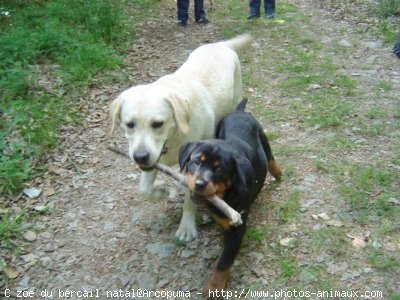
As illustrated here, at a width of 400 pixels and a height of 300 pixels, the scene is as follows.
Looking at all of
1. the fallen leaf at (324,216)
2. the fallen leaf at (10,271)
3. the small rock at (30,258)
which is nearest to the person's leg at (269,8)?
the fallen leaf at (324,216)

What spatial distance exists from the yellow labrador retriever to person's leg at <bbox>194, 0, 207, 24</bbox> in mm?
3849

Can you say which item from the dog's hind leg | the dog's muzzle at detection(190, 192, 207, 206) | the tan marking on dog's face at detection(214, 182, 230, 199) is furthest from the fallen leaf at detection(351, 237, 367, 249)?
the dog's muzzle at detection(190, 192, 207, 206)

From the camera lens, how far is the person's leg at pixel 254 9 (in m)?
8.15

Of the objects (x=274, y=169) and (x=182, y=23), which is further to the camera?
(x=182, y=23)

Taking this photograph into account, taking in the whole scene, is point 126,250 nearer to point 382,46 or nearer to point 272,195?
point 272,195

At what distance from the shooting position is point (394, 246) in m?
3.25

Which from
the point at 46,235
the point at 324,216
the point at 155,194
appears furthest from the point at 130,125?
the point at 324,216

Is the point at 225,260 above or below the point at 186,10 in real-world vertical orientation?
below

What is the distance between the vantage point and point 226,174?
8.98ft

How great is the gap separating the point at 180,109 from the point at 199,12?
5324 mm

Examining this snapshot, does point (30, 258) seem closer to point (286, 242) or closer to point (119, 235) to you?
point (119, 235)

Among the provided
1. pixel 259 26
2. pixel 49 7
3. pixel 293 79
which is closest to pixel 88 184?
pixel 293 79

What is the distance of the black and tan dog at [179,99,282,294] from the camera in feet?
8.78

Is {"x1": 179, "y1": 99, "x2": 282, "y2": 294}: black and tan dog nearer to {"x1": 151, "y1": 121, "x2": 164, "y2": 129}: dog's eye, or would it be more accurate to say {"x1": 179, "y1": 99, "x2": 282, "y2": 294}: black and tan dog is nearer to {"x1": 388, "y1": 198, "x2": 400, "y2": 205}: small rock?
{"x1": 151, "y1": 121, "x2": 164, "y2": 129}: dog's eye
